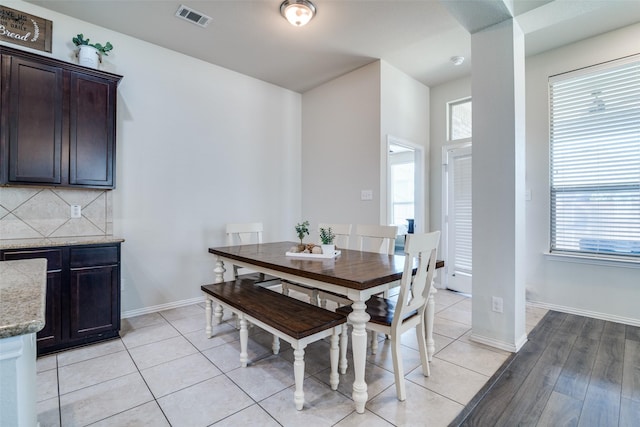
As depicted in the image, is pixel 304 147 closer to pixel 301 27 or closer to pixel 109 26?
pixel 301 27

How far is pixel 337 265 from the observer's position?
2092mm

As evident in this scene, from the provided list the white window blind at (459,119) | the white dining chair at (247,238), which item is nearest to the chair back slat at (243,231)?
the white dining chair at (247,238)

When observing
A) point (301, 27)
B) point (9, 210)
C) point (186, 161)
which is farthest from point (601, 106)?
point (9, 210)

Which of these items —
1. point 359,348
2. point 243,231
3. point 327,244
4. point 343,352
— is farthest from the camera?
point 243,231

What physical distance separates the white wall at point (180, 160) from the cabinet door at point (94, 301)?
584mm

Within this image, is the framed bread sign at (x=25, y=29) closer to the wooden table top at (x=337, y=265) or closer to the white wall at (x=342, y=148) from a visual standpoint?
the wooden table top at (x=337, y=265)

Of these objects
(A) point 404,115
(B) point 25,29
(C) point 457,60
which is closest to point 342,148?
(A) point 404,115

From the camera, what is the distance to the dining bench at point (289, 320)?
172 centimetres

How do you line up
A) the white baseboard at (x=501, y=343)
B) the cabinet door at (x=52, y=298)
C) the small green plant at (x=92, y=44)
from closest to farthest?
1. the cabinet door at (x=52, y=298)
2. the white baseboard at (x=501, y=343)
3. the small green plant at (x=92, y=44)

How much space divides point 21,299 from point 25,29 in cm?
Result: 309

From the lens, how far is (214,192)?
151 inches

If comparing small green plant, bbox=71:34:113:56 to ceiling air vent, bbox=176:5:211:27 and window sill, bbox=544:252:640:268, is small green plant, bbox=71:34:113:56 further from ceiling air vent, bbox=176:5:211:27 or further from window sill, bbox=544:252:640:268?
window sill, bbox=544:252:640:268

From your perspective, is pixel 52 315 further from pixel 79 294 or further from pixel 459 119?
pixel 459 119

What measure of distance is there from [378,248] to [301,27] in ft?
7.63
